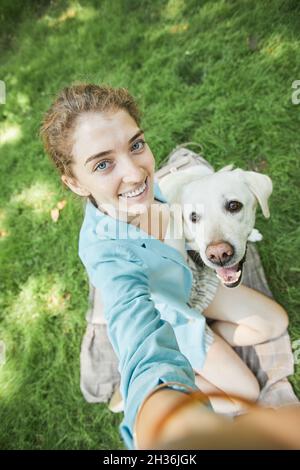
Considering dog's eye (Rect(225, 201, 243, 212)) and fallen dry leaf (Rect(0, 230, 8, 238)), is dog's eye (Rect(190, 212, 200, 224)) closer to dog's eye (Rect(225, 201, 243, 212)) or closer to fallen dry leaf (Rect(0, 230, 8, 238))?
dog's eye (Rect(225, 201, 243, 212))

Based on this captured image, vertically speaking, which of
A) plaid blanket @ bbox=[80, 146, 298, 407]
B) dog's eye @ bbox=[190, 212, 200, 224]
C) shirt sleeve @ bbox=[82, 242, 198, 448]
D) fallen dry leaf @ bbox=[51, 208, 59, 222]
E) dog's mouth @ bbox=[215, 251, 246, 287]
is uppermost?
shirt sleeve @ bbox=[82, 242, 198, 448]

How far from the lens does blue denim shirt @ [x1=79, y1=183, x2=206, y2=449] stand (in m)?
1.11

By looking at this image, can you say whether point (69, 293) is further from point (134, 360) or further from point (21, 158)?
point (134, 360)

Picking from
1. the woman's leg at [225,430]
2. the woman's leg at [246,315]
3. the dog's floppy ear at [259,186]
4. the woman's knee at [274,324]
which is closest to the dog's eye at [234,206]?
the dog's floppy ear at [259,186]

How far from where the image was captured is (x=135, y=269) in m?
1.72

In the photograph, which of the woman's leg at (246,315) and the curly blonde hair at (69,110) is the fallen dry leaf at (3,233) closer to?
the curly blonde hair at (69,110)

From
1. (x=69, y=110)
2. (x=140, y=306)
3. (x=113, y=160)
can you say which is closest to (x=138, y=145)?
(x=113, y=160)

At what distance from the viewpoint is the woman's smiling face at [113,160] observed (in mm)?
1673

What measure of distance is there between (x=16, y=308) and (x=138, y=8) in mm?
3616

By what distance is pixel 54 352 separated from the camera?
117 inches

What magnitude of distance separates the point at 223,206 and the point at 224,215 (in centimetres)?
5

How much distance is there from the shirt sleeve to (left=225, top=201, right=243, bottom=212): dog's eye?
0.55 meters

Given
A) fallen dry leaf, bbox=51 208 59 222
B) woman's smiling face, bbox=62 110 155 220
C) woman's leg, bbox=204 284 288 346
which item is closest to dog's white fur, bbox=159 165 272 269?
woman's smiling face, bbox=62 110 155 220
